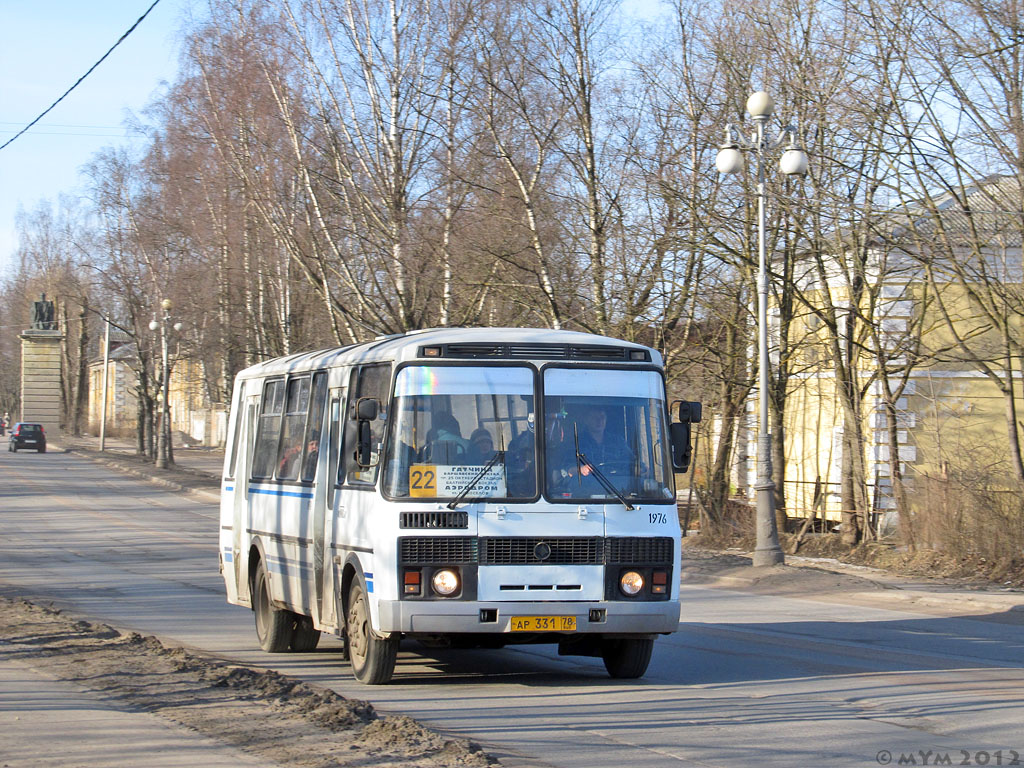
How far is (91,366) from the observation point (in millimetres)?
115562

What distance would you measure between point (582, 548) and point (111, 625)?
289 inches

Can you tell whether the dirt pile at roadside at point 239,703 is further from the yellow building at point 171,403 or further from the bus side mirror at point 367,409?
the yellow building at point 171,403

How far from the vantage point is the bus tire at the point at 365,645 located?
9.75 metres

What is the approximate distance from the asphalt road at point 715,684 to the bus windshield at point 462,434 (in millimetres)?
1610

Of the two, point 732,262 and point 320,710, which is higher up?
point 732,262

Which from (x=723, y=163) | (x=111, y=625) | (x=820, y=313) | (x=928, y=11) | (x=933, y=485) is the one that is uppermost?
(x=928, y=11)

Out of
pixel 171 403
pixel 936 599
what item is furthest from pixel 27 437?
pixel 936 599

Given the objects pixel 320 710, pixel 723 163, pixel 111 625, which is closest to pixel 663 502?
pixel 320 710

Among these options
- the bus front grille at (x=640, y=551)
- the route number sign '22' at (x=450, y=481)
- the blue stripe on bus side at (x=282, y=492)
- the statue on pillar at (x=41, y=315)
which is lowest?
the bus front grille at (x=640, y=551)

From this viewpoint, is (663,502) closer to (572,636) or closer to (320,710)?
(572,636)

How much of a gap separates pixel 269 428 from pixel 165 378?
38.8 m

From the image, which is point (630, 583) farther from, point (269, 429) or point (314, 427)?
point (269, 429)

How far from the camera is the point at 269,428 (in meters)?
12.9

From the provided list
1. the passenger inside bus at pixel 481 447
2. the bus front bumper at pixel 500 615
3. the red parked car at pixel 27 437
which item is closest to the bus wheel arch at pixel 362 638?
the bus front bumper at pixel 500 615
